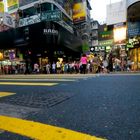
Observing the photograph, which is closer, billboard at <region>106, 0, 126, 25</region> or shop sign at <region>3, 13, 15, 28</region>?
shop sign at <region>3, 13, 15, 28</region>

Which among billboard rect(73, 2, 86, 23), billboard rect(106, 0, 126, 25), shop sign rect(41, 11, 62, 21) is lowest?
shop sign rect(41, 11, 62, 21)

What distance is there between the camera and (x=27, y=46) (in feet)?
109

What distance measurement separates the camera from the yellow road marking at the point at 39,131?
2922 millimetres

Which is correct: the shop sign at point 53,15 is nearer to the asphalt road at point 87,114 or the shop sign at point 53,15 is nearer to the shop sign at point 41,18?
the shop sign at point 41,18

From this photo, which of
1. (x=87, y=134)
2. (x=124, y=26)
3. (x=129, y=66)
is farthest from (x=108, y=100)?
(x=124, y=26)

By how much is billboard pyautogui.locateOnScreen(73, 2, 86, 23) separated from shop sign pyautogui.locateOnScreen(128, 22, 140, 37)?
1547 cm

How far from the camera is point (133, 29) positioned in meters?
30.8

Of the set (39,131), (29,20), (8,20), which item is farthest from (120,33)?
(39,131)

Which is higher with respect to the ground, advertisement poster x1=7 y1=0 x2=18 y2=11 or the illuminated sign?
advertisement poster x1=7 y1=0 x2=18 y2=11

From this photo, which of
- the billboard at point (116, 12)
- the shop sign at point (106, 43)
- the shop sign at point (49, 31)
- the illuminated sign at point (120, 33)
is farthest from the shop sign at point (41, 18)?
the shop sign at point (106, 43)

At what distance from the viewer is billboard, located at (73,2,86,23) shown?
45750 mm

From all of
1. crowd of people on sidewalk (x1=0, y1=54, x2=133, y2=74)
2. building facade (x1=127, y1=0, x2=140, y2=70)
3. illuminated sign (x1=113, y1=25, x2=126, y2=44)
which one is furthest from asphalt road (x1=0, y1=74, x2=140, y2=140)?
illuminated sign (x1=113, y1=25, x2=126, y2=44)

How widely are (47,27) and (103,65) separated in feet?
39.8

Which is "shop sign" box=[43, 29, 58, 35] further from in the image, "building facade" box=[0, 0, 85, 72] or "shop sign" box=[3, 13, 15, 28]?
"shop sign" box=[3, 13, 15, 28]
